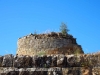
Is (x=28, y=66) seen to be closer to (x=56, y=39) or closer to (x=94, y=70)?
(x=94, y=70)

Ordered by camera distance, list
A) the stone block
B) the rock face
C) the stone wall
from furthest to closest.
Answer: the rock face → the stone block → the stone wall

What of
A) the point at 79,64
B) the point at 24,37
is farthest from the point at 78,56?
the point at 24,37

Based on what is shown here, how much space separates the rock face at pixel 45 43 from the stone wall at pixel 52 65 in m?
13.9

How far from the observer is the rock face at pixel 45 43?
23.0 meters

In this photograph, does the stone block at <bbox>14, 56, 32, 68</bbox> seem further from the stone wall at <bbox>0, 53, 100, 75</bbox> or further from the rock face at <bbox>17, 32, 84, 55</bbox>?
the rock face at <bbox>17, 32, 84, 55</bbox>

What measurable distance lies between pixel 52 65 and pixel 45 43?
15142mm

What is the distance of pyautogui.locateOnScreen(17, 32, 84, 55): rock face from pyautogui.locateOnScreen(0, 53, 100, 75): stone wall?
546 inches

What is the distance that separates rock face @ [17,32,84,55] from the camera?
23.0 meters

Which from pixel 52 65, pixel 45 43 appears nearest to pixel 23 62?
pixel 52 65

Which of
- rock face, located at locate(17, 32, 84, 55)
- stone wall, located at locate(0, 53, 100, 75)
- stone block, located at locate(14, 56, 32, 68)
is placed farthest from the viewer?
rock face, located at locate(17, 32, 84, 55)

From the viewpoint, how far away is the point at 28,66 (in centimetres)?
843

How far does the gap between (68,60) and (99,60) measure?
85 centimetres

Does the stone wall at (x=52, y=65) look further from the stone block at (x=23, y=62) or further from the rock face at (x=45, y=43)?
the rock face at (x=45, y=43)

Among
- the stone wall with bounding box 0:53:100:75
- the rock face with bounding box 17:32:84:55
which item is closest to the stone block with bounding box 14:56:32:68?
the stone wall with bounding box 0:53:100:75
